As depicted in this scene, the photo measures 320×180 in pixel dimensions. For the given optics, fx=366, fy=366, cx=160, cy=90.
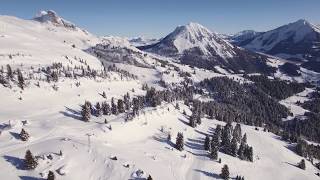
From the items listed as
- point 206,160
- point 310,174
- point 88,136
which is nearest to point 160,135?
point 206,160

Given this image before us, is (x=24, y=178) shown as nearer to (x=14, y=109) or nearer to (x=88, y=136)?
(x=88, y=136)

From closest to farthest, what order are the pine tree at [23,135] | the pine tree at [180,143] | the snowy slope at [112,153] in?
1. the snowy slope at [112,153]
2. the pine tree at [23,135]
3. the pine tree at [180,143]

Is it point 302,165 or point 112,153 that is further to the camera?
point 302,165

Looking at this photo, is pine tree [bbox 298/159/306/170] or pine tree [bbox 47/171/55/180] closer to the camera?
pine tree [bbox 47/171/55/180]

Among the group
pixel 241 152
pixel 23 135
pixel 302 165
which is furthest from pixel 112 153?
pixel 302 165

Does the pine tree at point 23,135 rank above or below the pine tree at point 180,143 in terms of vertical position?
above

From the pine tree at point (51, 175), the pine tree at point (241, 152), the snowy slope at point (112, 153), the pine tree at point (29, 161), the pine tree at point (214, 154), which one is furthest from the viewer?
the pine tree at point (241, 152)

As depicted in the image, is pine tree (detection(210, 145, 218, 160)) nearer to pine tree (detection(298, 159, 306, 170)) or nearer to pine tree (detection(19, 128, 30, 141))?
pine tree (detection(298, 159, 306, 170))

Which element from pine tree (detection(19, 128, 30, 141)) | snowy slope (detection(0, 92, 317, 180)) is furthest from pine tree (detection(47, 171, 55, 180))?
pine tree (detection(19, 128, 30, 141))

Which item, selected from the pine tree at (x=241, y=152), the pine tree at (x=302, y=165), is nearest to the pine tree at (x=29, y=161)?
the pine tree at (x=241, y=152)

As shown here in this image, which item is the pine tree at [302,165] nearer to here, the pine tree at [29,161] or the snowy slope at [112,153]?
the snowy slope at [112,153]

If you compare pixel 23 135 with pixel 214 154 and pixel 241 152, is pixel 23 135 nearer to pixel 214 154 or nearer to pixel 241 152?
pixel 214 154
